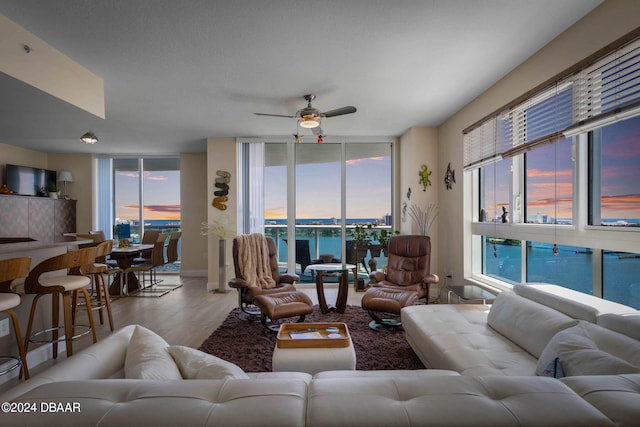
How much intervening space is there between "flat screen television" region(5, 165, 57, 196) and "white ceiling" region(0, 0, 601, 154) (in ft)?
8.99

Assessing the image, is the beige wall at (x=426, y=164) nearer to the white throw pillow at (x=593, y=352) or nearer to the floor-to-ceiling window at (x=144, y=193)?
the white throw pillow at (x=593, y=352)

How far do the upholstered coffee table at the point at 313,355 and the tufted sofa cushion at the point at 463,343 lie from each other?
0.57 metres

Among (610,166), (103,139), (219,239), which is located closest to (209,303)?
(219,239)

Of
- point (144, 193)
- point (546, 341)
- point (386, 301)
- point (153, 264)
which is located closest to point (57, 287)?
point (153, 264)

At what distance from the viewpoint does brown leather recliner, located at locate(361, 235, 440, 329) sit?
339 cm

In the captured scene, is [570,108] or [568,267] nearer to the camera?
[570,108]

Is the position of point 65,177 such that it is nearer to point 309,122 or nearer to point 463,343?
point 309,122

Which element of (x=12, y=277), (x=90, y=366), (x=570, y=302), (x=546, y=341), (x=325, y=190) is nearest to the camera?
(x=90, y=366)

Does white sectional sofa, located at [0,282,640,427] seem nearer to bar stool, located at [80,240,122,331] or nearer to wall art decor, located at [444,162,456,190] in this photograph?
bar stool, located at [80,240,122,331]

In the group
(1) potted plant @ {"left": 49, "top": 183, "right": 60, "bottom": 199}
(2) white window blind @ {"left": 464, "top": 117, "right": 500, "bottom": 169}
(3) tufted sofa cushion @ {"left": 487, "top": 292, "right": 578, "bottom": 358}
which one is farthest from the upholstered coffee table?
(1) potted plant @ {"left": 49, "top": 183, "right": 60, "bottom": 199}

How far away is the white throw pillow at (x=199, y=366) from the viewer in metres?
1.19

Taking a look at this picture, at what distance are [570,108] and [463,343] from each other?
2056mm

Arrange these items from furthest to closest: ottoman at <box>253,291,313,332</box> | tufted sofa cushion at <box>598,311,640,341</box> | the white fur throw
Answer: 1. the white fur throw
2. ottoman at <box>253,291,313,332</box>
3. tufted sofa cushion at <box>598,311,640,341</box>

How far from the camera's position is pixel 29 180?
257 inches
